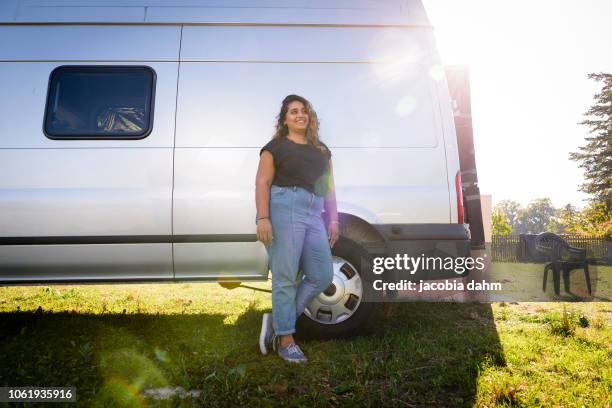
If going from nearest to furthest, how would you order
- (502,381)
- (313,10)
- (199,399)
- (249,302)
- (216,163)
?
(199,399) → (502,381) → (216,163) → (313,10) → (249,302)

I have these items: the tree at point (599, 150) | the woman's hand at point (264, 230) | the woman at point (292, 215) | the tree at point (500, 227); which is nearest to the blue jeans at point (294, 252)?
the woman at point (292, 215)

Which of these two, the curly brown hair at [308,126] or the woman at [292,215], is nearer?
the woman at [292,215]

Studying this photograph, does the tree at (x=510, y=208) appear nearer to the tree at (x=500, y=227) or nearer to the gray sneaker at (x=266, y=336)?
the tree at (x=500, y=227)

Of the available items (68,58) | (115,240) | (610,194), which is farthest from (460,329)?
(610,194)

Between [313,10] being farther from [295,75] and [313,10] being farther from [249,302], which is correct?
[249,302]

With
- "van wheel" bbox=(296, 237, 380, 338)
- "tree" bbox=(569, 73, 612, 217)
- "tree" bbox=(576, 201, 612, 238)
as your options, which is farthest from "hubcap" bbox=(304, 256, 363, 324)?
"tree" bbox=(569, 73, 612, 217)

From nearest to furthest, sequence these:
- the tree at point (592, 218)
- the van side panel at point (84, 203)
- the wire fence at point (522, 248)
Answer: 1. the van side panel at point (84, 203)
2. the wire fence at point (522, 248)
3. the tree at point (592, 218)

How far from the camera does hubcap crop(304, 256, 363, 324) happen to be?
331cm

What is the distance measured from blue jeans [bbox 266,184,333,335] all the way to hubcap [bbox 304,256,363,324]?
0.41 metres

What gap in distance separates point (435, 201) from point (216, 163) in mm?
1678

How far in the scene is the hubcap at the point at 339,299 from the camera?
10.9 ft

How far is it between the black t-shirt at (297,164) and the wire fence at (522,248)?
1253 cm

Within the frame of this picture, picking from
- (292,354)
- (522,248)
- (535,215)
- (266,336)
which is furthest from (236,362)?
(535,215)

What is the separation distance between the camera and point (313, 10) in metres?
3.54
